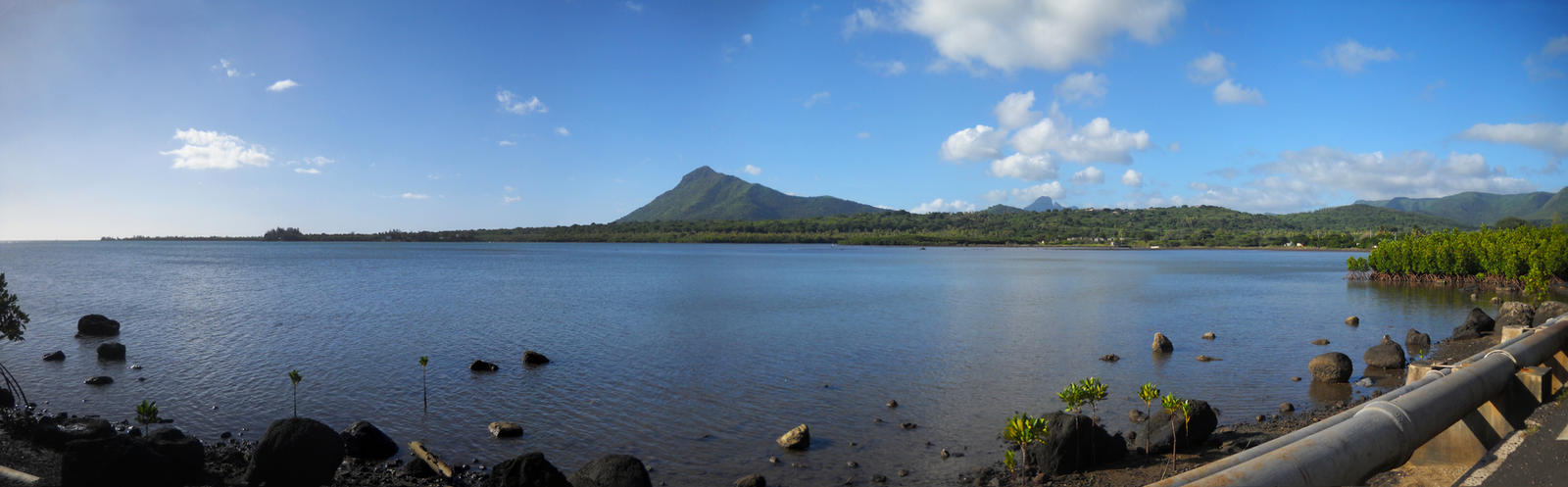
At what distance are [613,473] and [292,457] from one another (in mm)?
5985

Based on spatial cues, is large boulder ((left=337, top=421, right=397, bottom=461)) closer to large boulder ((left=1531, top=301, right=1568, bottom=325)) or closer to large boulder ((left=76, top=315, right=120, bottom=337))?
large boulder ((left=76, top=315, right=120, bottom=337))

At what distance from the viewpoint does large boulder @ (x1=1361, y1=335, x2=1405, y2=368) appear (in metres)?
25.7

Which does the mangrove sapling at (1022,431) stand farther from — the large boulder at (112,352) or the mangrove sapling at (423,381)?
the large boulder at (112,352)

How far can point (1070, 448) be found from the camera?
47.9 feet

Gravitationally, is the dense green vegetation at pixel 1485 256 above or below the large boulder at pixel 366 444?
above

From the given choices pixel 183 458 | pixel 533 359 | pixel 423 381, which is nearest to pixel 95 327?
pixel 423 381

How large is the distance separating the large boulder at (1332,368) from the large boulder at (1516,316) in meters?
13.4

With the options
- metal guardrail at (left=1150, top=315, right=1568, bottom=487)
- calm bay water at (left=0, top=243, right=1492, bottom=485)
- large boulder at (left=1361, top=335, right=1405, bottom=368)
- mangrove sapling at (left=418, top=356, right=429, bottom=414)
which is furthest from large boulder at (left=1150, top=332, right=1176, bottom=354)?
mangrove sapling at (left=418, top=356, right=429, bottom=414)

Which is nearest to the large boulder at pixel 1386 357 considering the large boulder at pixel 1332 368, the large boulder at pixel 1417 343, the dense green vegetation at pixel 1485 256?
the large boulder at pixel 1332 368

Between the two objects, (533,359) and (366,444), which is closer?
(366,444)

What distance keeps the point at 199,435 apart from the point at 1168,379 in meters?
28.3

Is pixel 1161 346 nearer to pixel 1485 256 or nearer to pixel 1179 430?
pixel 1179 430

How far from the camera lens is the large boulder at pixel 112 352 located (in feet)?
92.9

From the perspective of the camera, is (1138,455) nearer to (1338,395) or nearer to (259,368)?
(1338,395)
